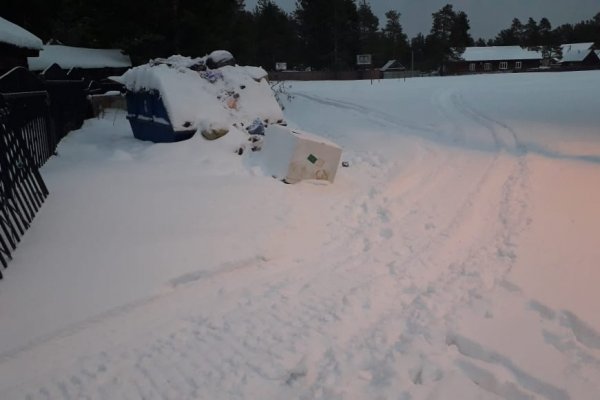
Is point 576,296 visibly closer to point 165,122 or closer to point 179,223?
point 179,223

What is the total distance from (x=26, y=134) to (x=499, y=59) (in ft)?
263

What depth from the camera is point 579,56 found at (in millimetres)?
76562

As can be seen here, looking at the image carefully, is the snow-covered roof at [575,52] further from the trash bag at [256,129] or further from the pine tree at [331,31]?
the trash bag at [256,129]

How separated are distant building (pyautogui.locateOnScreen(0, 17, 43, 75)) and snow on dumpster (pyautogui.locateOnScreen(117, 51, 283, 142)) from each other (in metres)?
2.38

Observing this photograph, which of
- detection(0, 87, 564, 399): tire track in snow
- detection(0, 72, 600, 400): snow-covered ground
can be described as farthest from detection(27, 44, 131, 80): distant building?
detection(0, 87, 564, 399): tire track in snow

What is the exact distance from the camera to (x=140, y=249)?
482 cm

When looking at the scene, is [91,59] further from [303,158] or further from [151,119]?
[303,158]

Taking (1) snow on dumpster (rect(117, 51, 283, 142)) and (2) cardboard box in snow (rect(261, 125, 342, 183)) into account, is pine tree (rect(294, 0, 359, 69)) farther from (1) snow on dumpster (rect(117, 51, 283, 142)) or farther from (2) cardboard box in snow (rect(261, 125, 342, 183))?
(2) cardboard box in snow (rect(261, 125, 342, 183))

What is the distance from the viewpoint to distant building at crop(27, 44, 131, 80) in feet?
73.9

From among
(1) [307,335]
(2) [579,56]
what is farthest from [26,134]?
(2) [579,56]

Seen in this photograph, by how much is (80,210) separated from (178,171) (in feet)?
6.71

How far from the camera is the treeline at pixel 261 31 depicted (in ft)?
71.7

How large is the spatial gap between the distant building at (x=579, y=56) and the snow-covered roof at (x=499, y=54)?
12.6ft

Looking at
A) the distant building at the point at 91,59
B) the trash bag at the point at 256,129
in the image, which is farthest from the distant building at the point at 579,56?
the trash bag at the point at 256,129
